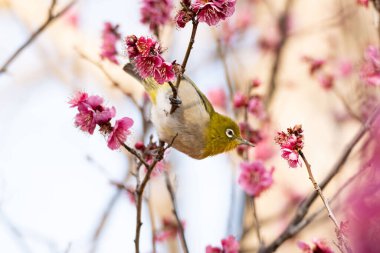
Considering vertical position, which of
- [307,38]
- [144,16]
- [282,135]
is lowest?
Result: [282,135]

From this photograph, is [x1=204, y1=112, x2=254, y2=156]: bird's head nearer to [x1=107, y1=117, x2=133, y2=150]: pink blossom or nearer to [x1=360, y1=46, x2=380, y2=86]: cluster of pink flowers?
[x1=360, y1=46, x2=380, y2=86]: cluster of pink flowers

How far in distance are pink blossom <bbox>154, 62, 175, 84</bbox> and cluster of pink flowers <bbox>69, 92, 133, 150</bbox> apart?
272 millimetres

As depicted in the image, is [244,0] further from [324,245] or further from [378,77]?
[324,245]

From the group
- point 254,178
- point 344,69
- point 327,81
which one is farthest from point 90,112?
point 344,69

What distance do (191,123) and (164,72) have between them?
4.50 ft

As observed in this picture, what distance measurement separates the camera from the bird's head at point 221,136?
371cm

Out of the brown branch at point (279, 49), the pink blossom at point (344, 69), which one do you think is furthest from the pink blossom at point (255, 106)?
the pink blossom at point (344, 69)

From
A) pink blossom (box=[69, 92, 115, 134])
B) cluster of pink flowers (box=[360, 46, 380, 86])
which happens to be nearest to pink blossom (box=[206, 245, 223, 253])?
pink blossom (box=[69, 92, 115, 134])

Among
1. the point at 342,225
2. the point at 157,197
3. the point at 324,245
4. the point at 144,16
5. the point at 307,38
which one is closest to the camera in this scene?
the point at 342,225

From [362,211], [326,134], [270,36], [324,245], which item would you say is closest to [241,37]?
[270,36]

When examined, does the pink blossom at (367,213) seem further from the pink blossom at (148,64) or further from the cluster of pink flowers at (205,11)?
the pink blossom at (148,64)

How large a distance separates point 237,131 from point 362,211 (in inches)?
118

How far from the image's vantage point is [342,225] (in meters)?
1.70

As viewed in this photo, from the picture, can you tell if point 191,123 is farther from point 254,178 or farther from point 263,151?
point 263,151
